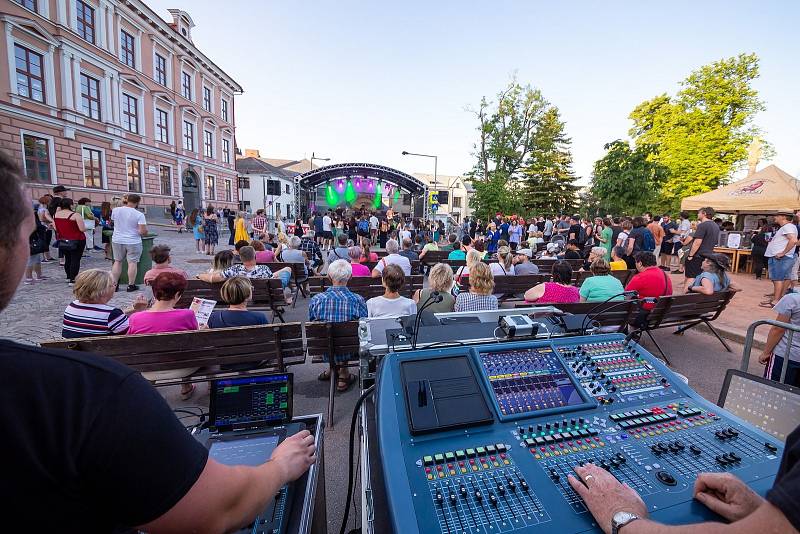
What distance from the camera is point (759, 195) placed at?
12.0 meters

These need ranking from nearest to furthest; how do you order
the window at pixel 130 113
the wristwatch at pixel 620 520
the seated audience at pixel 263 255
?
the wristwatch at pixel 620 520
the seated audience at pixel 263 255
the window at pixel 130 113

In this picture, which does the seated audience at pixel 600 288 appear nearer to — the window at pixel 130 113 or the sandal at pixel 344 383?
the sandal at pixel 344 383

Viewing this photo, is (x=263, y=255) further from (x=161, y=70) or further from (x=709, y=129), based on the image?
(x=709, y=129)

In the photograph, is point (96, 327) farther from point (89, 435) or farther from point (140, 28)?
point (140, 28)

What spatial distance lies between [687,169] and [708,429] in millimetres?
31371

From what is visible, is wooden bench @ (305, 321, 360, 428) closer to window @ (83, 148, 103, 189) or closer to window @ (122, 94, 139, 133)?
window @ (83, 148, 103, 189)

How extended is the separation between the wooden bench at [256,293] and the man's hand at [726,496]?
16.5 feet

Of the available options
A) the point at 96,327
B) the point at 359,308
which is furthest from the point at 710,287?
the point at 96,327

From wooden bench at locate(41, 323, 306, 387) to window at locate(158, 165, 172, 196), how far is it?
28.0 m

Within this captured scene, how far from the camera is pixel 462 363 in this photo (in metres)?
1.65

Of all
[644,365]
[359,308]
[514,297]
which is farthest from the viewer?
[514,297]

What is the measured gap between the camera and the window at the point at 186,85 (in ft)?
95.8

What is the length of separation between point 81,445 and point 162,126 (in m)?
32.6

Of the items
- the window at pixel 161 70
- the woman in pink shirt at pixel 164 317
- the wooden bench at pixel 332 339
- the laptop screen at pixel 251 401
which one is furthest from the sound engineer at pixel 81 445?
the window at pixel 161 70
